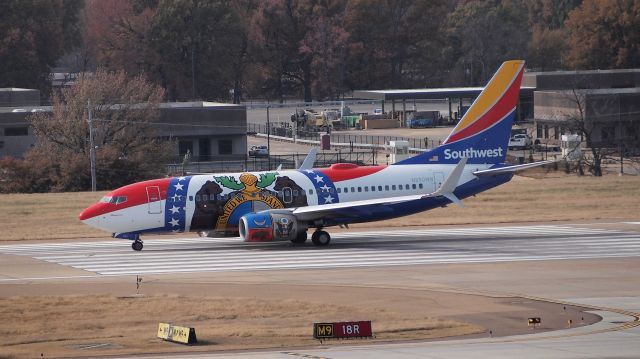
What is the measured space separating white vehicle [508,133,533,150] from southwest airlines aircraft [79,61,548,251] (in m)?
51.0

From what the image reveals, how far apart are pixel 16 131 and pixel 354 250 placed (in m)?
56.2

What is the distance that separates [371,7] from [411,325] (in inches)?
4765

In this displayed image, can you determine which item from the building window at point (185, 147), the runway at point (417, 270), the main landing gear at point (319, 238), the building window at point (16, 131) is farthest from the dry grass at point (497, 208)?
the building window at point (185, 147)

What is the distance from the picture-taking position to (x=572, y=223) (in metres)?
57.2

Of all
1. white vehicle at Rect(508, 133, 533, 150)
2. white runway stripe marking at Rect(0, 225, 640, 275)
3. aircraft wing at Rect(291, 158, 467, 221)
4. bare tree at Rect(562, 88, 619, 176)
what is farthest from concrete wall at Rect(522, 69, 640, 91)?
aircraft wing at Rect(291, 158, 467, 221)

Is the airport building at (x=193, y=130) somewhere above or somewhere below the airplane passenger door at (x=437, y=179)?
above

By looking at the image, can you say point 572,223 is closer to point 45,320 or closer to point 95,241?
point 95,241

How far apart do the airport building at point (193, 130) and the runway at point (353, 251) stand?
4625cm

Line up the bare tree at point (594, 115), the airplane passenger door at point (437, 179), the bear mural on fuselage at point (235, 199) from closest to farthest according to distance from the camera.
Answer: the bear mural on fuselage at point (235, 199)
the airplane passenger door at point (437, 179)
the bare tree at point (594, 115)

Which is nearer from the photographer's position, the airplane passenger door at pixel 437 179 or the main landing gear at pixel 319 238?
the main landing gear at pixel 319 238

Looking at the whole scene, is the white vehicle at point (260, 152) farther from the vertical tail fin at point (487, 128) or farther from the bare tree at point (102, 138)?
the vertical tail fin at point (487, 128)

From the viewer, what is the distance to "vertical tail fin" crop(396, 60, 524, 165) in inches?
2079

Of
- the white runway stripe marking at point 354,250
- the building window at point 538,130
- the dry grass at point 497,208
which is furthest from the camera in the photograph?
the building window at point 538,130

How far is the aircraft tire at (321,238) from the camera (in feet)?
164
